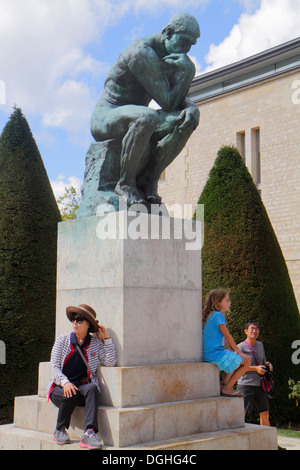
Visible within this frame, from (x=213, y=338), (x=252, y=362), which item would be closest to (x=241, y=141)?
(x=252, y=362)

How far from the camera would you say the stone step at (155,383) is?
4473mm

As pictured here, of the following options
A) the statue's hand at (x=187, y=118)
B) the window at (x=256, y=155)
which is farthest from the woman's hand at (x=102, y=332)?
the window at (x=256, y=155)

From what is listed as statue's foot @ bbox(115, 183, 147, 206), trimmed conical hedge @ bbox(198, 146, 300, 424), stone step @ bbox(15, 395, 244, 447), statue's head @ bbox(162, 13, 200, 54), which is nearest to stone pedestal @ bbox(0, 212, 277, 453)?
stone step @ bbox(15, 395, 244, 447)

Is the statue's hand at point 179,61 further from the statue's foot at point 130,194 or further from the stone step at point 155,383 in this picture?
the stone step at point 155,383

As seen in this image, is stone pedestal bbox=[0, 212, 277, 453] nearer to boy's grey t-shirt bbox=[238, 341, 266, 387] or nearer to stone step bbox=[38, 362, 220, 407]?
stone step bbox=[38, 362, 220, 407]

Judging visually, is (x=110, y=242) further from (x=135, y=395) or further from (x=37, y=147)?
(x=37, y=147)

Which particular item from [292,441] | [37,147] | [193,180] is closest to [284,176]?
[193,180]

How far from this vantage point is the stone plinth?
4.76 meters

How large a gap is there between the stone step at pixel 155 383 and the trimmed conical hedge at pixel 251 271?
435cm

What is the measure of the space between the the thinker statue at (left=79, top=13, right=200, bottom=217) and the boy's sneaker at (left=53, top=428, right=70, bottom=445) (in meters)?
2.13

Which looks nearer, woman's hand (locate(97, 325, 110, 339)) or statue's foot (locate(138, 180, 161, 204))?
woman's hand (locate(97, 325, 110, 339))

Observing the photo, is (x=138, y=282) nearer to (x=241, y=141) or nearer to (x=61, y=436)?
(x=61, y=436)

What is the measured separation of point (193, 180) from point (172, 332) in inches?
676
